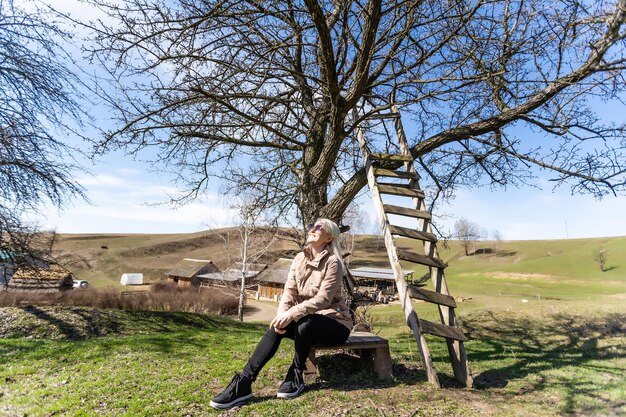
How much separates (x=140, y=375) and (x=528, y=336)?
8060mm

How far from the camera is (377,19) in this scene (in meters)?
4.10

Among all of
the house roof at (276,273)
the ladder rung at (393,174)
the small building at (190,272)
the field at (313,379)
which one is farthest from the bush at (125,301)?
the small building at (190,272)

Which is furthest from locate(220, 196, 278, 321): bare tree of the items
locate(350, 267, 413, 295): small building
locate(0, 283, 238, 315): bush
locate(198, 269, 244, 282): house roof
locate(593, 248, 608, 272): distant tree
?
locate(593, 248, 608, 272): distant tree

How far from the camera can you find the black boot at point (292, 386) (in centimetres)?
333

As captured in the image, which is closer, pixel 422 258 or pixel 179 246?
pixel 422 258

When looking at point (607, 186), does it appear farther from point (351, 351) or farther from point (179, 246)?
point (179, 246)

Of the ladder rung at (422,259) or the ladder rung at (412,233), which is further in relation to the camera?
the ladder rung at (412,233)

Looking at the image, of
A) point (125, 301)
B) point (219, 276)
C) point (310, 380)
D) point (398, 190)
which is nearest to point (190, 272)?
point (219, 276)

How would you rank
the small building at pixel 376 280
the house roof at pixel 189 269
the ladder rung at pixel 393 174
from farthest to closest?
the house roof at pixel 189 269, the small building at pixel 376 280, the ladder rung at pixel 393 174

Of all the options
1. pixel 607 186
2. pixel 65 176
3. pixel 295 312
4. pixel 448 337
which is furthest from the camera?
pixel 65 176

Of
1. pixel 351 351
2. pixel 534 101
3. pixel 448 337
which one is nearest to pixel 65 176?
pixel 351 351

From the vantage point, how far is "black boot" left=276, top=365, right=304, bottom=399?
333 centimetres

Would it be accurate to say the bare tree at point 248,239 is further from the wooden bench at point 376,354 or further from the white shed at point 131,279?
the white shed at point 131,279

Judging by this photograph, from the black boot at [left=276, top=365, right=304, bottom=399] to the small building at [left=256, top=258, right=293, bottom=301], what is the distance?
3871 centimetres
